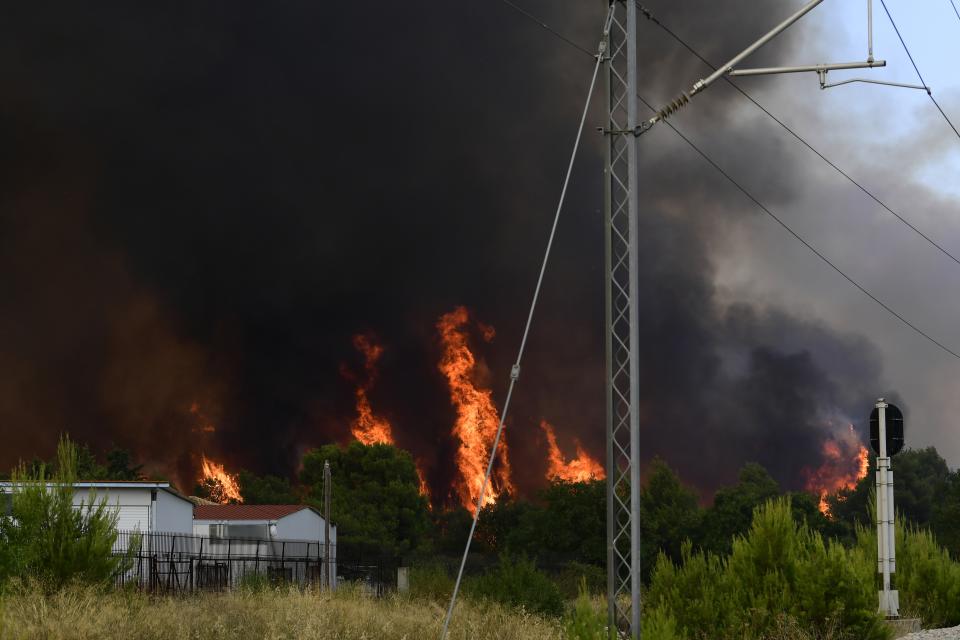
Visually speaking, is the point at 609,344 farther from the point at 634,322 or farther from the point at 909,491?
the point at 909,491

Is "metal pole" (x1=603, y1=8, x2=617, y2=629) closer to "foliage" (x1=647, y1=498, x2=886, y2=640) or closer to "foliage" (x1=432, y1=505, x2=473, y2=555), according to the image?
"foliage" (x1=647, y1=498, x2=886, y2=640)

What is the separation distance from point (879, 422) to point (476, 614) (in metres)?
10.8

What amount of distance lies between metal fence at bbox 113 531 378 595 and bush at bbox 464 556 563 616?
5.55 m

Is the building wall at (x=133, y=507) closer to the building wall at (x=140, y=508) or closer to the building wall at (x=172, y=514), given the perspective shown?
the building wall at (x=140, y=508)

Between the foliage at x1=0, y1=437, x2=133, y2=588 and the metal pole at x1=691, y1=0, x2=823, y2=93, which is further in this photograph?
the foliage at x1=0, y1=437, x2=133, y2=588

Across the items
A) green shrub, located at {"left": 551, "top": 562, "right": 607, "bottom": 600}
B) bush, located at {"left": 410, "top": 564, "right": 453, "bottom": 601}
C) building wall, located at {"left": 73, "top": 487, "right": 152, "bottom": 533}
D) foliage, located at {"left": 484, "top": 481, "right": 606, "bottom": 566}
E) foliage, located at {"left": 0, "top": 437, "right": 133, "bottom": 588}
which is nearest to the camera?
foliage, located at {"left": 0, "top": 437, "right": 133, "bottom": 588}

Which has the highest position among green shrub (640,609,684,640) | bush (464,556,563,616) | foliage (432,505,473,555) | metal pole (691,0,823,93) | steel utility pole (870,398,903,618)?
metal pole (691,0,823,93)

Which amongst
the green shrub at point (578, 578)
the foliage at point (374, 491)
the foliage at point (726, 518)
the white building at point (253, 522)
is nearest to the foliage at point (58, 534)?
the green shrub at point (578, 578)

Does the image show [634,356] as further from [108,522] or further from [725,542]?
[725,542]

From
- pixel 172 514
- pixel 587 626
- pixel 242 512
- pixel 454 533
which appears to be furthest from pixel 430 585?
pixel 454 533

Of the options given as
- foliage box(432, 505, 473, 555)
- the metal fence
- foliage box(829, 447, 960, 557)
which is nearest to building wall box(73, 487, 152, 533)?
the metal fence

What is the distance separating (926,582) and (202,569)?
28758mm

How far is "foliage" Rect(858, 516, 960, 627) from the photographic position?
2712 centimetres

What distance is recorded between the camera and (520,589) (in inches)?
1062
